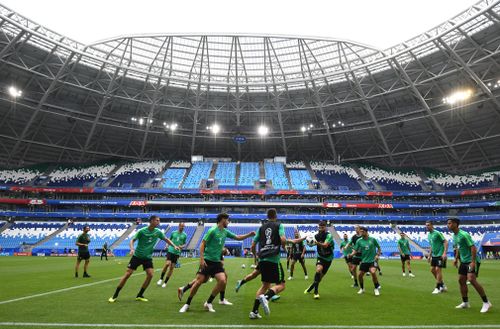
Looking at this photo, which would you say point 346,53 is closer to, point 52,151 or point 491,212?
point 491,212

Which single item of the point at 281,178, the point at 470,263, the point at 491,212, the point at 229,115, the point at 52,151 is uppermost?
the point at 229,115

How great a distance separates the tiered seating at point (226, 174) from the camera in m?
63.3

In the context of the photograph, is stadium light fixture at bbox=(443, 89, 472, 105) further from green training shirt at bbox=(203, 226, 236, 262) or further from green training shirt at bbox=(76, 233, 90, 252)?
green training shirt at bbox=(203, 226, 236, 262)

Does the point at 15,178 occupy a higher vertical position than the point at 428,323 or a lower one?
higher

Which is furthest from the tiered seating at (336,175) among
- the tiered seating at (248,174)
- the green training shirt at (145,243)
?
the green training shirt at (145,243)

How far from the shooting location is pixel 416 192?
60.6 metres

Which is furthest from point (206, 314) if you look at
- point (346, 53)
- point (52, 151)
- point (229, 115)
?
point (52, 151)

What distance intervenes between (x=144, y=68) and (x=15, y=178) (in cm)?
3196

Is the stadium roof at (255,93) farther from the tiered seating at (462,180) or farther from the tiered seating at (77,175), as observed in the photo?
the tiered seating at (77,175)

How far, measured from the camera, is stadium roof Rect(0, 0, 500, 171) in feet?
139

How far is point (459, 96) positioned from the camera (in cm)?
4566

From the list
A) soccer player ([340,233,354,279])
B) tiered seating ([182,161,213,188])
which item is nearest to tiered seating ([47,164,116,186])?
tiered seating ([182,161,213,188])

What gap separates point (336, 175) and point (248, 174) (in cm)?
1611

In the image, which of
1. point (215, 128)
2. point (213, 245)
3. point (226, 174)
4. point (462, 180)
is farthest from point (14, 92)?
point (462, 180)
